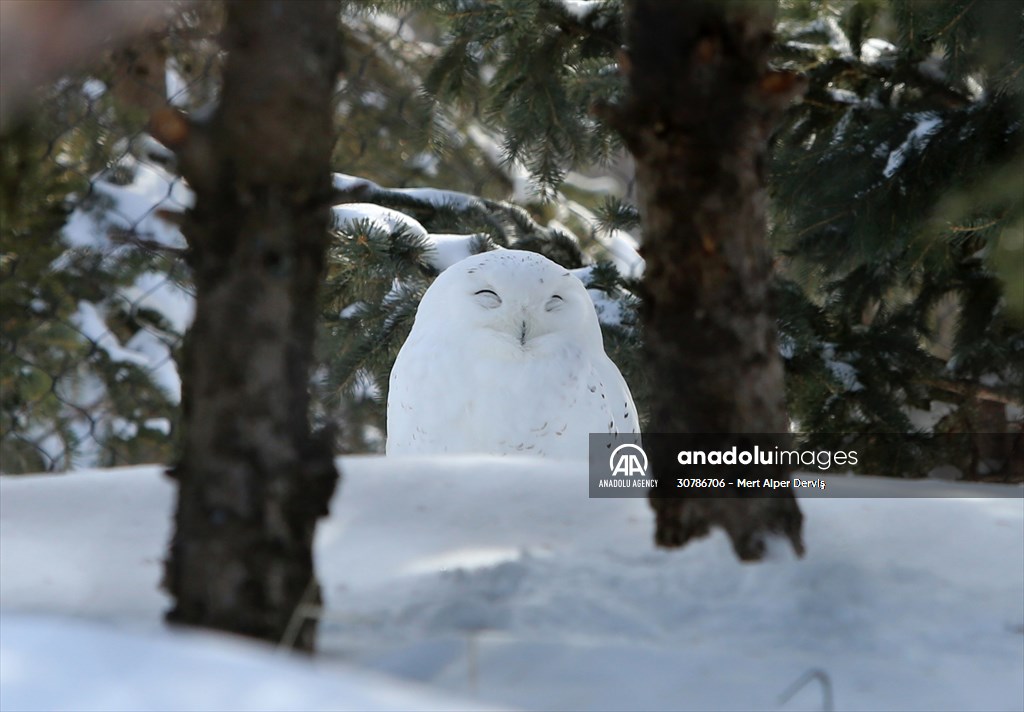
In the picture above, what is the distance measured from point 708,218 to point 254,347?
34 cm

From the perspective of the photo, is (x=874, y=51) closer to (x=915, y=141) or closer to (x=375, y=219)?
(x=915, y=141)

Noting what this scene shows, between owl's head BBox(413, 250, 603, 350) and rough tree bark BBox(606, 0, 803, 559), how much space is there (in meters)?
0.67

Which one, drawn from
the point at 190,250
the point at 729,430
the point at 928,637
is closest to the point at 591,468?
the point at 729,430

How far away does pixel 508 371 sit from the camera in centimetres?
154

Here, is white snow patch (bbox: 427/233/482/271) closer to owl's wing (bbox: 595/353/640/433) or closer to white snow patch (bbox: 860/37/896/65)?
owl's wing (bbox: 595/353/640/433)

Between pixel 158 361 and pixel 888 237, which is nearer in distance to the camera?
pixel 888 237

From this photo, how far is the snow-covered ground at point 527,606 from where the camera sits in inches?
24.9

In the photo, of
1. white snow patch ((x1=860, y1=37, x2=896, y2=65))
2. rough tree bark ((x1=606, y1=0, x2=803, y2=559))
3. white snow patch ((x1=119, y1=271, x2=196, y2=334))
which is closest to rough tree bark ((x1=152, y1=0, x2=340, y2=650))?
rough tree bark ((x1=606, y1=0, x2=803, y2=559))

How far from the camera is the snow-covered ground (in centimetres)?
63

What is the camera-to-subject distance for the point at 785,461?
34.0 inches

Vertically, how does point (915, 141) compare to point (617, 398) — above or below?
above

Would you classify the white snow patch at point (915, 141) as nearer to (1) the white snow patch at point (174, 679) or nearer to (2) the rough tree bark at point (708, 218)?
(2) the rough tree bark at point (708, 218)

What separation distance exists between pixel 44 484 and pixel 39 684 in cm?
39

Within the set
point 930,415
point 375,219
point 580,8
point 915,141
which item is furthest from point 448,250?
point 930,415
